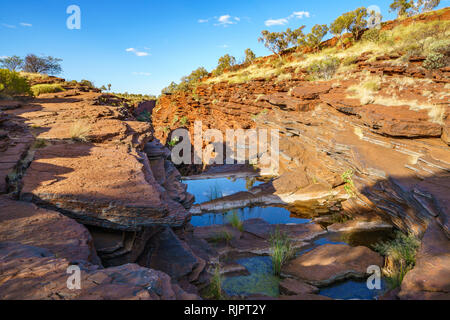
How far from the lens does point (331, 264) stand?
554 centimetres

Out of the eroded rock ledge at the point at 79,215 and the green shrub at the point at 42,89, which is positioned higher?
the green shrub at the point at 42,89

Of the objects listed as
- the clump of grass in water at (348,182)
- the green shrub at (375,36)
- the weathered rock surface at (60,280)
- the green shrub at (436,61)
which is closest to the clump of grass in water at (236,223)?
the clump of grass in water at (348,182)

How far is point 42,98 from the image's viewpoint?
1046cm

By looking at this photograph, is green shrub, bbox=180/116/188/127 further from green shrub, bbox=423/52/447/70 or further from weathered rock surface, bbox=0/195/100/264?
weathered rock surface, bbox=0/195/100/264

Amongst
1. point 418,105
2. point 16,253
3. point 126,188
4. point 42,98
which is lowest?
point 16,253

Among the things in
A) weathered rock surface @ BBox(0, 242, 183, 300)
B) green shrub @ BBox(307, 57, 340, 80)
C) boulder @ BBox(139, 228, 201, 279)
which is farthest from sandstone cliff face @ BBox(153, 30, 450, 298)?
green shrub @ BBox(307, 57, 340, 80)

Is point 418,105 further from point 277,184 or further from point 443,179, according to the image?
point 277,184

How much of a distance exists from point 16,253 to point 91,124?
482cm

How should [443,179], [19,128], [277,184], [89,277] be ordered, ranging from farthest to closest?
[277,184] → [19,128] → [443,179] → [89,277]

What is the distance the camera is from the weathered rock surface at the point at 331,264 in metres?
5.22

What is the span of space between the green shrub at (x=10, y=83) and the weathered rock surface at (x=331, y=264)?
1264cm

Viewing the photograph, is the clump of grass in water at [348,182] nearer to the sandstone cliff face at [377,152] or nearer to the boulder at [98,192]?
the sandstone cliff face at [377,152]

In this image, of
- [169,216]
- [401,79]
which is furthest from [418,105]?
[169,216]

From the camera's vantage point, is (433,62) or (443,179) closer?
(443,179)
